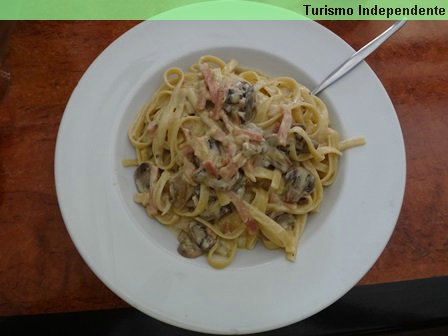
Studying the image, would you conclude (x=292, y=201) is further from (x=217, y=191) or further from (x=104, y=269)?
(x=104, y=269)

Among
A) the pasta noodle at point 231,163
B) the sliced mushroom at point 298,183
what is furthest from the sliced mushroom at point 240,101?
the sliced mushroom at point 298,183

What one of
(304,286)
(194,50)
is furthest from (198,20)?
(304,286)

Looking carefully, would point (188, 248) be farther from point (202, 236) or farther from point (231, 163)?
point (231, 163)

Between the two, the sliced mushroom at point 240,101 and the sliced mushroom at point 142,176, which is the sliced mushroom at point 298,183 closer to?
the sliced mushroom at point 240,101

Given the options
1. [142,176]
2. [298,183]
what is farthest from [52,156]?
[298,183]

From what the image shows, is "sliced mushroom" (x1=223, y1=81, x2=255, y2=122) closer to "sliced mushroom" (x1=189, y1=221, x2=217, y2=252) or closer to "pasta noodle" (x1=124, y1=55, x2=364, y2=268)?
"pasta noodle" (x1=124, y1=55, x2=364, y2=268)

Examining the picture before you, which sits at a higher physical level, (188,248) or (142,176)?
(142,176)
